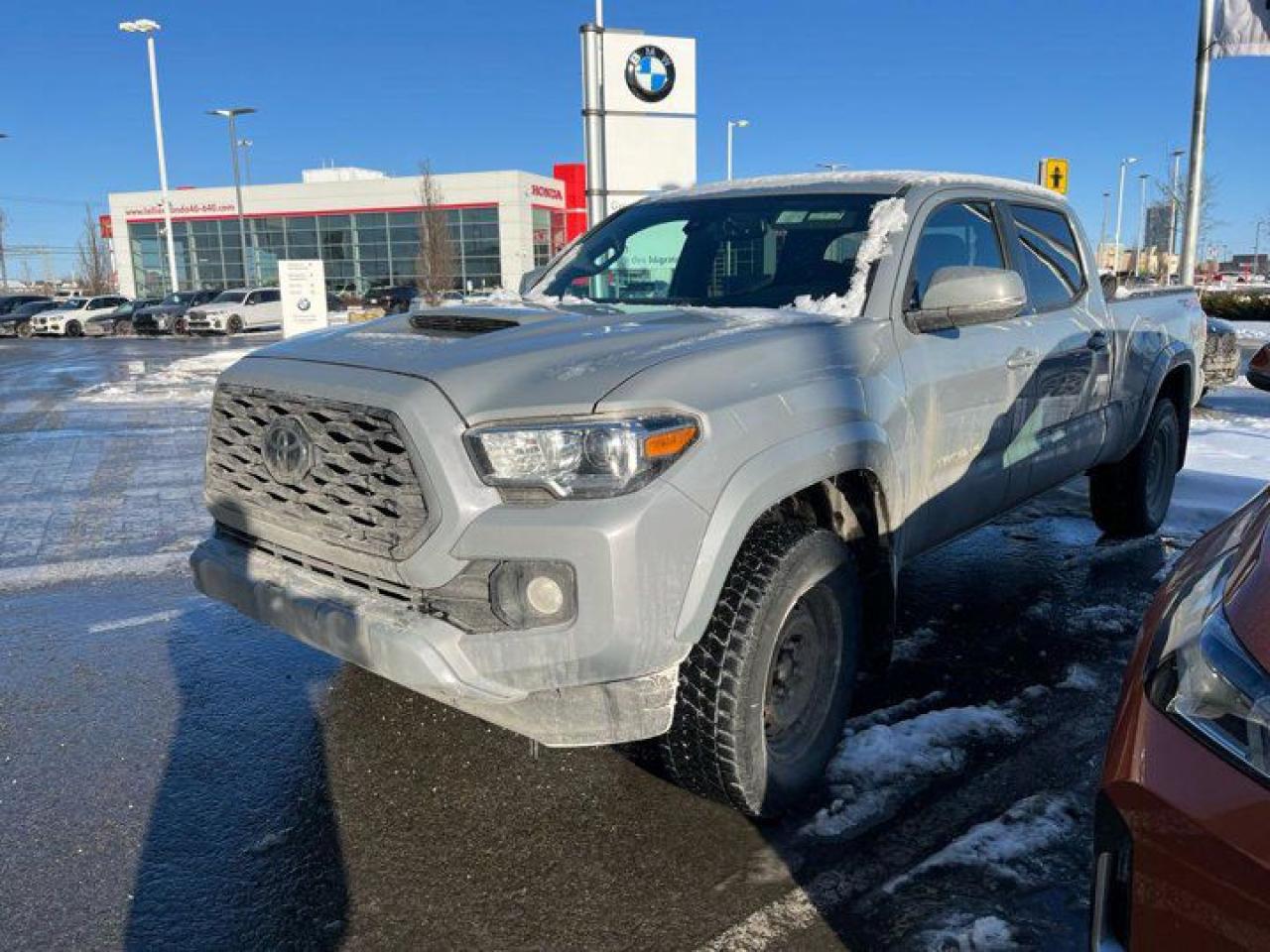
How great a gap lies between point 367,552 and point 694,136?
1289cm

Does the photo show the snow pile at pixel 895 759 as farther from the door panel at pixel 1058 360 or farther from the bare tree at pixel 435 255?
the bare tree at pixel 435 255

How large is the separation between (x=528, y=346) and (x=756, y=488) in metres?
0.75

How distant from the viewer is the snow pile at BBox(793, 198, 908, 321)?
334cm

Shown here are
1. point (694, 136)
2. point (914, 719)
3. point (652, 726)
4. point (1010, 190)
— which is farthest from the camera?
point (694, 136)

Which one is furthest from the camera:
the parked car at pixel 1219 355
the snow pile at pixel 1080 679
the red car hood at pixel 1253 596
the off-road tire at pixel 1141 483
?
the parked car at pixel 1219 355

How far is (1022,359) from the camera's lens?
4039 millimetres

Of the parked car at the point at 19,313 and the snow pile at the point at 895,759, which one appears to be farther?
the parked car at the point at 19,313

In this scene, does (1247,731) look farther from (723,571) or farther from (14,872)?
(14,872)

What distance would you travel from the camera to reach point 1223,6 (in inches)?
489

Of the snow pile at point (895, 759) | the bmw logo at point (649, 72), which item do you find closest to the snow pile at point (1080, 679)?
the snow pile at point (895, 759)

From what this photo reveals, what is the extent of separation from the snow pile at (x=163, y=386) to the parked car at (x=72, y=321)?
700 inches

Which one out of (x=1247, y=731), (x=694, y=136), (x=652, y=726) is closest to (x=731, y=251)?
(x=652, y=726)

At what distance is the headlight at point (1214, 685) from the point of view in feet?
4.92

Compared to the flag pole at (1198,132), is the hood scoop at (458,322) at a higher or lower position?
lower
